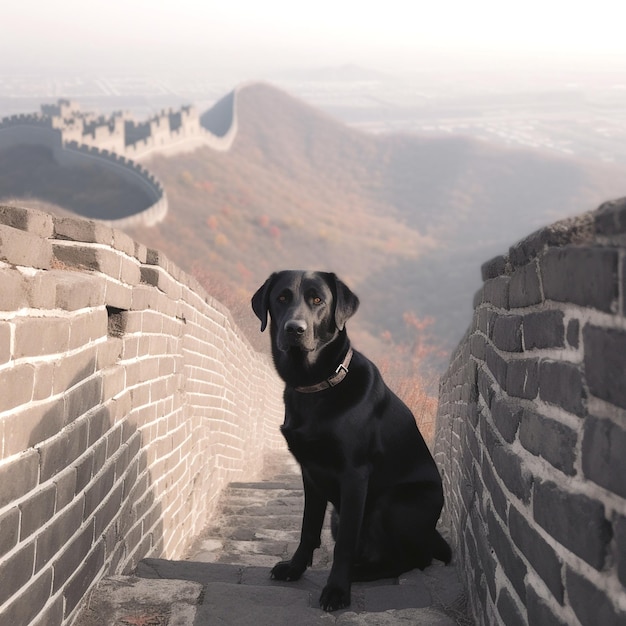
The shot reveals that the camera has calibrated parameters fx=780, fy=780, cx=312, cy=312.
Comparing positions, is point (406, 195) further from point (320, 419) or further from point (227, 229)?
point (320, 419)

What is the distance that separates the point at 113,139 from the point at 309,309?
69.7 metres

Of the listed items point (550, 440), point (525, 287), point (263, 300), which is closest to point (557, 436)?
point (550, 440)

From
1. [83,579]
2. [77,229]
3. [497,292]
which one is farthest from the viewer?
[77,229]

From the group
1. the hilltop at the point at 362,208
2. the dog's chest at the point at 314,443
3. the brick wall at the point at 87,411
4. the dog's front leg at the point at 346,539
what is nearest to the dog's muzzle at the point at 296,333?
the dog's chest at the point at 314,443

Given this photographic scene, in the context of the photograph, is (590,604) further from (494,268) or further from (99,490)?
(99,490)

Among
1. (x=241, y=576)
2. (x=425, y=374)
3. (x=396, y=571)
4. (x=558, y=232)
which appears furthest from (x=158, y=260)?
(x=425, y=374)

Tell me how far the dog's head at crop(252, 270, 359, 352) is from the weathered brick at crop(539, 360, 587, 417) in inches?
60.5

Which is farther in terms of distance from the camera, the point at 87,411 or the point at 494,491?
the point at 87,411

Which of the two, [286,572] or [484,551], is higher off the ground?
[484,551]

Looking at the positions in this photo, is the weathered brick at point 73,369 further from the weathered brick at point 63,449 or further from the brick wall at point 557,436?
the brick wall at point 557,436

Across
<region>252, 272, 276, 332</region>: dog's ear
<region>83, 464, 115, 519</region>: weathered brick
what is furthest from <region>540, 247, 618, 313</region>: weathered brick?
<region>252, 272, 276, 332</region>: dog's ear

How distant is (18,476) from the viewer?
2.02 meters

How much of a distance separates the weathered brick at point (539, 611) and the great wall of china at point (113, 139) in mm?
54336

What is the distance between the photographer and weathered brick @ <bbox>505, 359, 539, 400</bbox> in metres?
1.97
